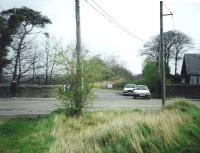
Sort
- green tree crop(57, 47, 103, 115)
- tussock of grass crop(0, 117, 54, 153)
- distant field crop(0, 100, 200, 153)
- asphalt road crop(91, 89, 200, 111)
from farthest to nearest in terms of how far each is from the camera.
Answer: asphalt road crop(91, 89, 200, 111) → green tree crop(57, 47, 103, 115) → tussock of grass crop(0, 117, 54, 153) → distant field crop(0, 100, 200, 153)

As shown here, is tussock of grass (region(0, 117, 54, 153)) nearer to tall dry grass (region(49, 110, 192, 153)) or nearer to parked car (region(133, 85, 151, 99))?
tall dry grass (region(49, 110, 192, 153))

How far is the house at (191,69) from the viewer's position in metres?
70.0

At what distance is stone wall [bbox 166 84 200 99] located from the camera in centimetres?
5194

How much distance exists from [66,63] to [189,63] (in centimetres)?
5322

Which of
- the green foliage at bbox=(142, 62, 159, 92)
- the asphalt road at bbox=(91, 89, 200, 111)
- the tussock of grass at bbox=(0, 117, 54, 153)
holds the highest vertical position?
the green foliage at bbox=(142, 62, 159, 92)

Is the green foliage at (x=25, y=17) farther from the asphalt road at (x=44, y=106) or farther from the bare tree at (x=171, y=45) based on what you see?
the bare tree at (x=171, y=45)

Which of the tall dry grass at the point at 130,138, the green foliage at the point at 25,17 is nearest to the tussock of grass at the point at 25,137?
the tall dry grass at the point at 130,138

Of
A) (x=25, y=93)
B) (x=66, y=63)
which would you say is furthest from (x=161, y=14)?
(x=25, y=93)

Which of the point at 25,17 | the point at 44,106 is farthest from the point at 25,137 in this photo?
the point at 25,17

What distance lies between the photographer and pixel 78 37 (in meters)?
22.9

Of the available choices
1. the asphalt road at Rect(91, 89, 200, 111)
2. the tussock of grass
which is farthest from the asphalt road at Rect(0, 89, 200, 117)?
the tussock of grass

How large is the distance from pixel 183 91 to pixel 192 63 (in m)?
20.3

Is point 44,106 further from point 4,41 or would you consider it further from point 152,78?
point 152,78

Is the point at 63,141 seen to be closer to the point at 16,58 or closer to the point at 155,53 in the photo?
the point at 16,58
